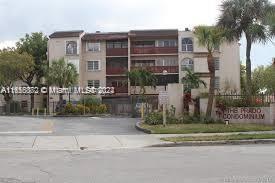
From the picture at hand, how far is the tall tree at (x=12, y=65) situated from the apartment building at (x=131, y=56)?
5067 mm

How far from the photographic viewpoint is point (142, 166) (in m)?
13.3

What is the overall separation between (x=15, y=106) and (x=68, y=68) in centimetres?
1480

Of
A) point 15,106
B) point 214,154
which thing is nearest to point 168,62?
point 15,106

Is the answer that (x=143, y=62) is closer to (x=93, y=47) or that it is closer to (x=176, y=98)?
(x=93, y=47)

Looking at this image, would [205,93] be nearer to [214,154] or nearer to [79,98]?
[214,154]

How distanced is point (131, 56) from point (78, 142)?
5188 cm

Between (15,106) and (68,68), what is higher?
(68,68)

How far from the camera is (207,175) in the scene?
11500 millimetres

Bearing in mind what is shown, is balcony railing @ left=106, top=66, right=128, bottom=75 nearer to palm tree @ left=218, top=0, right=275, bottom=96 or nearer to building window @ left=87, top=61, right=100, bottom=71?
building window @ left=87, top=61, right=100, bottom=71

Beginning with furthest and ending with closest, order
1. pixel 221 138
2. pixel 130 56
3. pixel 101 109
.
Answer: pixel 130 56
pixel 101 109
pixel 221 138

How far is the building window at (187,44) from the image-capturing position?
234ft

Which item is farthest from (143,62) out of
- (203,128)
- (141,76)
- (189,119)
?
(203,128)

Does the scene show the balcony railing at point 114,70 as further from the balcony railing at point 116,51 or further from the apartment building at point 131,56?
the balcony railing at point 116,51

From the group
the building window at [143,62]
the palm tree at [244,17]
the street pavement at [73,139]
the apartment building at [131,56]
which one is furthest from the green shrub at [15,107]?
the street pavement at [73,139]
